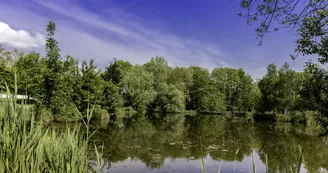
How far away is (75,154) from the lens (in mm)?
2191

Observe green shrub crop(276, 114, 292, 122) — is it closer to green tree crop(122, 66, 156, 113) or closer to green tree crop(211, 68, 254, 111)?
green tree crop(211, 68, 254, 111)

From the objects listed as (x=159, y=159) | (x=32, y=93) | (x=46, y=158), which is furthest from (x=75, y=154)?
(x=32, y=93)

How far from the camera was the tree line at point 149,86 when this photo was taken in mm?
12898

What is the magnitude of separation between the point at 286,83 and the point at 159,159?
2231 cm

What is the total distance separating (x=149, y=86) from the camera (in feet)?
104

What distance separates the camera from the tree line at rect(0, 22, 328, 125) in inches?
508

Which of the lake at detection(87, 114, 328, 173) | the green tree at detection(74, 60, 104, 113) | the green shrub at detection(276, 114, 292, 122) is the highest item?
the green tree at detection(74, 60, 104, 113)

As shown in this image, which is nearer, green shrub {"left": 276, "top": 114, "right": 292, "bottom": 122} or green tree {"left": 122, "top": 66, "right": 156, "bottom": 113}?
green shrub {"left": 276, "top": 114, "right": 292, "bottom": 122}

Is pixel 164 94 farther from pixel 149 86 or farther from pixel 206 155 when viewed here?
pixel 206 155

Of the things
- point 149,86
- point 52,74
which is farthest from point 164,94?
point 52,74

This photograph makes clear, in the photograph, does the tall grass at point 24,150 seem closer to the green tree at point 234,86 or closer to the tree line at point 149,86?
the tree line at point 149,86

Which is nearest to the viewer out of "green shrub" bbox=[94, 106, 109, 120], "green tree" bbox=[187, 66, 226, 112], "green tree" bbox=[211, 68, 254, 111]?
"green shrub" bbox=[94, 106, 109, 120]

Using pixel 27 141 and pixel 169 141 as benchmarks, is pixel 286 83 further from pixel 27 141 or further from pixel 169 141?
pixel 27 141

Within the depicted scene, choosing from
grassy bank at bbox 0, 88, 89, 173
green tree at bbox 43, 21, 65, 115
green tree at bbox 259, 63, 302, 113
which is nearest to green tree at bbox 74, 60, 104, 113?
green tree at bbox 43, 21, 65, 115
